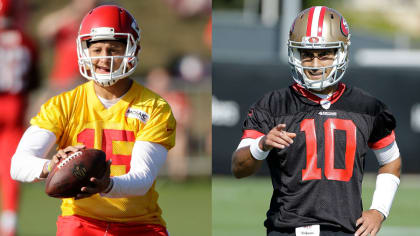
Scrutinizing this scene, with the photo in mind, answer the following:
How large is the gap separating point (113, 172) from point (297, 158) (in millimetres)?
967

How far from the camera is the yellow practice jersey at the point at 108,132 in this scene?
13.5ft

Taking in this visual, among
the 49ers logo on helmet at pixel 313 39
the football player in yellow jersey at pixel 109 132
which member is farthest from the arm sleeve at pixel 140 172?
the 49ers logo on helmet at pixel 313 39

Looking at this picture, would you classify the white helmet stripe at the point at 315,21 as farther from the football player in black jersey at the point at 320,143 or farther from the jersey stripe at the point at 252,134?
the jersey stripe at the point at 252,134

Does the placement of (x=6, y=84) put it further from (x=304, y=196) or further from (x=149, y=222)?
(x=304, y=196)

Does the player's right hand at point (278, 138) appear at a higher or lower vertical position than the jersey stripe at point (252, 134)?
higher

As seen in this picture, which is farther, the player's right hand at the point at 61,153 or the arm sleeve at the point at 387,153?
the arm sleeve at the point at 387,153

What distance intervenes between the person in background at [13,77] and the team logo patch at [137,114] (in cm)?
396

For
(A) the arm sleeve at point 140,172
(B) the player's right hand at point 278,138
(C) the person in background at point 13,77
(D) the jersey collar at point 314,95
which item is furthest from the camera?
(C) the person in background at point 13,77

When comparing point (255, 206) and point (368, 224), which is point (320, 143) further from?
point (255, 206)

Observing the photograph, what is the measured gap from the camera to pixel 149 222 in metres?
4.19

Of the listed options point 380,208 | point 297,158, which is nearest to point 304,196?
point 297,158

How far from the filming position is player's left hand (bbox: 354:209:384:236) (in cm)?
397

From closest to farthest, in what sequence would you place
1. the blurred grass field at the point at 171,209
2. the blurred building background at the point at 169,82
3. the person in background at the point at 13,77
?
the person in background at the point at 13,77, the blurred grass field at the point at 171,209, the blurred building background at the point at 169,82

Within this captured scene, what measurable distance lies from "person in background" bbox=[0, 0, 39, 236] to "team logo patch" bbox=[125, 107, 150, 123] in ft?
13.0
